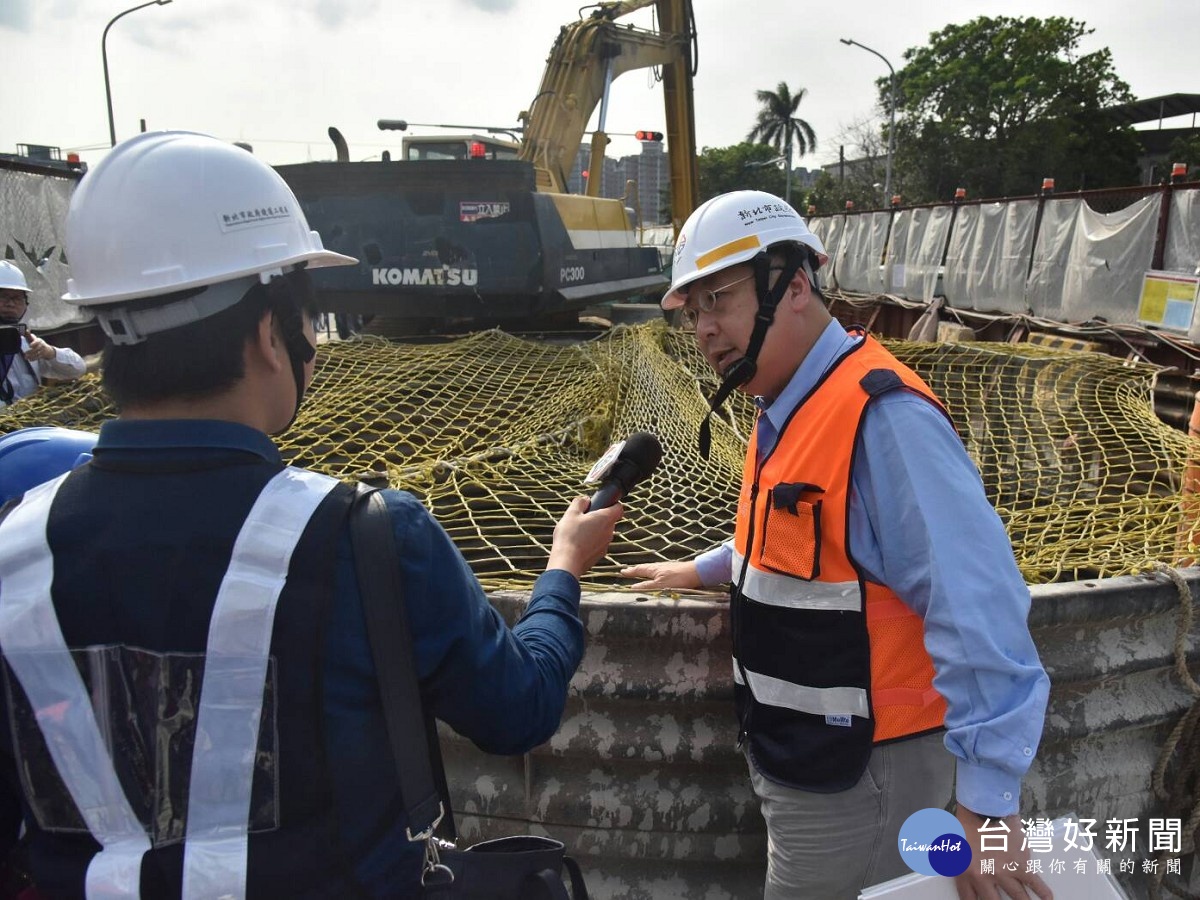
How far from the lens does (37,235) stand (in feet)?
28.9

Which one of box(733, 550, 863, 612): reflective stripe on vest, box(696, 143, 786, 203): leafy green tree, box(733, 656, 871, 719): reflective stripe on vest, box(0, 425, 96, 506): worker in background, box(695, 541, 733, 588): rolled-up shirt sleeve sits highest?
box(696, 143, 786, 203): leafy green tree

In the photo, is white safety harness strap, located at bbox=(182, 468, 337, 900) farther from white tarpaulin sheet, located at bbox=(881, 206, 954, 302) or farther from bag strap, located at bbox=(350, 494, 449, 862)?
white tarpaulin sheet, located at bbox=(881, 206, 954, 302)

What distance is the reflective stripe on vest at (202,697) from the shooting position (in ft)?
3.21

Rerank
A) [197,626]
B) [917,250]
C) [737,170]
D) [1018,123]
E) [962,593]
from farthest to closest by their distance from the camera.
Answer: [737,170]
[1018,123]
[917,250]
[962,593]
[197,626]

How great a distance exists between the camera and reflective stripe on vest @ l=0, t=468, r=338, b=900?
979 mm

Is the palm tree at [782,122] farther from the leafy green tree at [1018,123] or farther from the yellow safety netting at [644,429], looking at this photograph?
the yellow safety netting at [644,429]

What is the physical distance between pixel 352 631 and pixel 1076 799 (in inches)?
75.4

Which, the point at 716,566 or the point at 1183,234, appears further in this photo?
the point at 1183,234

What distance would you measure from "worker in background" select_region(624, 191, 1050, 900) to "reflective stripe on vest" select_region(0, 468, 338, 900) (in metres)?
0.93

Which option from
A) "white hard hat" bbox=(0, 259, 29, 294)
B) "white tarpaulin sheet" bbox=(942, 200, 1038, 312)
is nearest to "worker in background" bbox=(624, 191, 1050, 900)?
"white hard hat" bbox=(0, 259, 29, 294)

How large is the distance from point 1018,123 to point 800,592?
34436 millimetres

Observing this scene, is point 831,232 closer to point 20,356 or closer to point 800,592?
point 20,356

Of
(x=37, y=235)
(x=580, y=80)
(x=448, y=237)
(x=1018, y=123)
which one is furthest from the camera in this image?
(x=1018, y=123)

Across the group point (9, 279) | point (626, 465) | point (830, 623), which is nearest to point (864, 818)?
point (830, 623)
